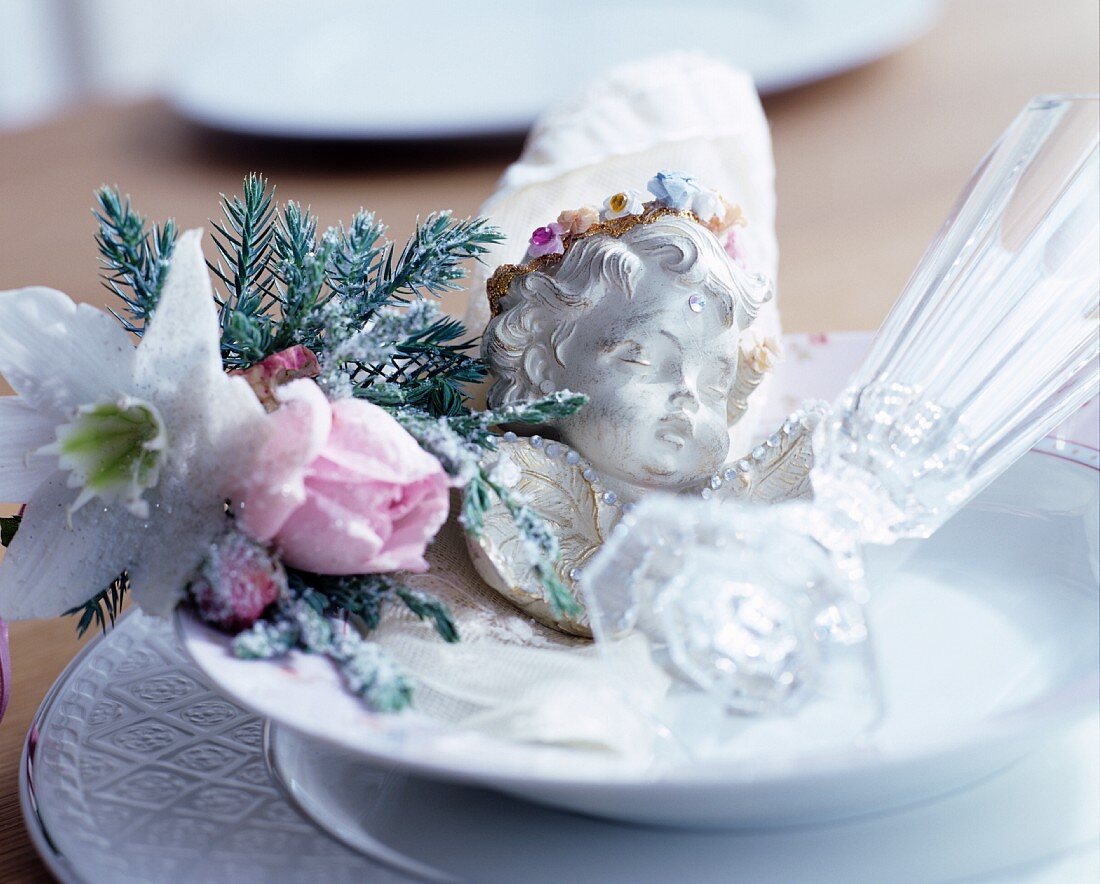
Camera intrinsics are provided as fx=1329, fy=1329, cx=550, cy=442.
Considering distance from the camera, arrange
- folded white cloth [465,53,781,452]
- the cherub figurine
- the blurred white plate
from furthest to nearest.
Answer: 1. the blurred white plate
2. folded white cloth [465,53,781,452]
3. the cherub figurine

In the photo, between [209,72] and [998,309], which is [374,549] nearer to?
[998,309]

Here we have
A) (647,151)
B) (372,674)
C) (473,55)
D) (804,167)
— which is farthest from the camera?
(473,55)

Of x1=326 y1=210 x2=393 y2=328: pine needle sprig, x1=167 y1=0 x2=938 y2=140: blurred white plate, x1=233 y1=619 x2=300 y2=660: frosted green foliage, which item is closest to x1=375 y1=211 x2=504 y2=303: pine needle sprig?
x1=326 y1=210 x2=393 y2=328: pine needle sprig

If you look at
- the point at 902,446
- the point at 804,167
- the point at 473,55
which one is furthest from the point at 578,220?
the point at 473,55

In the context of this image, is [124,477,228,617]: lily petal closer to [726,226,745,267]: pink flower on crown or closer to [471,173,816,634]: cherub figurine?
[471,173,816,634]: cherub figurine

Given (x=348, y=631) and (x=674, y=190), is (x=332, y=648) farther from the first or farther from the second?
(x=674, y=190)

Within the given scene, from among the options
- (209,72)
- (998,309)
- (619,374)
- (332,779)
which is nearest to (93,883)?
(332,779)

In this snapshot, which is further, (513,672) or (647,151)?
(647,151)
